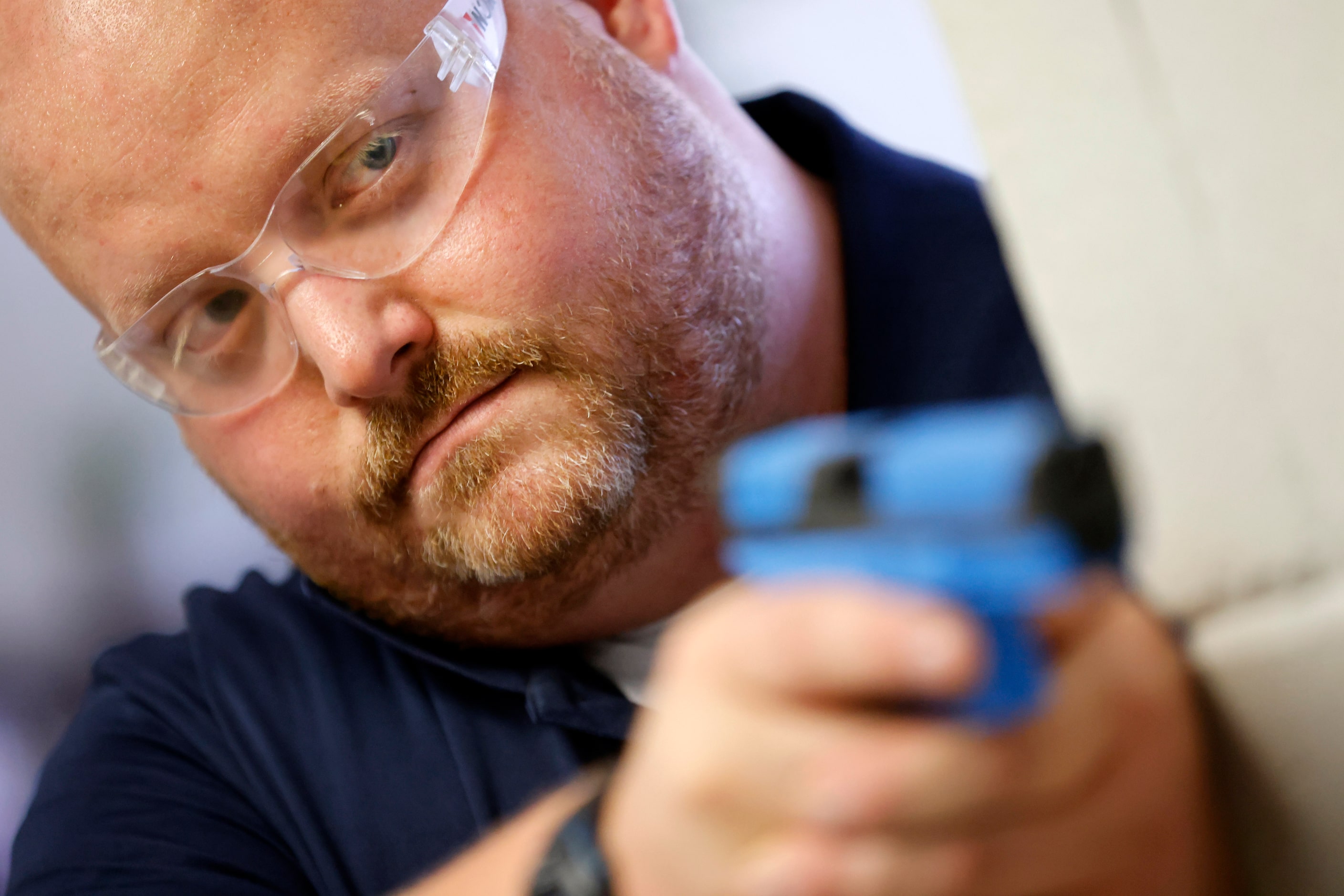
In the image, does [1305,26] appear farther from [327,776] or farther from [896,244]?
[327,776]

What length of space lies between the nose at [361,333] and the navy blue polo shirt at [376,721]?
36cm

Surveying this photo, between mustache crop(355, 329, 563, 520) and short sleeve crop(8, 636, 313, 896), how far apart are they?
1.56 feet

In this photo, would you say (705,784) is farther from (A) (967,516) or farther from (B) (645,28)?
(B) (645,28)

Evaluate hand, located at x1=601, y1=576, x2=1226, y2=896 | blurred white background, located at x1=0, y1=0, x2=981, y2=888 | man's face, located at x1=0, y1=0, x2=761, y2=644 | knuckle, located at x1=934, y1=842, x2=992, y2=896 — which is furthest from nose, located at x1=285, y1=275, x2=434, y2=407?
blurred white background, located at x1=0, y1=0, x2=981, y2=888

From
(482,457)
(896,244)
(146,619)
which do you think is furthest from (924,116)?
(146,619)

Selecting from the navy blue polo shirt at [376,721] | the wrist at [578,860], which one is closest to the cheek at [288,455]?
the navy blue polo shirt at [376,721]

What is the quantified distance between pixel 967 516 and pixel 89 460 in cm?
177

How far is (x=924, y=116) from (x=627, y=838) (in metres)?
1.43

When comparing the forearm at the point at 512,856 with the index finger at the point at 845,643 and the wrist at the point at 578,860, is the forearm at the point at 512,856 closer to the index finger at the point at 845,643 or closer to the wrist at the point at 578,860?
the wrist at the point at 578,860

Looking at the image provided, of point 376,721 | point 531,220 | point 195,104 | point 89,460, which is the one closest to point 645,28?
point 531,220

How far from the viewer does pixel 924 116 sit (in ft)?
5.15

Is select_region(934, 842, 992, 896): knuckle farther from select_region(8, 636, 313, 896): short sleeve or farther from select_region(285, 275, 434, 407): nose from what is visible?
select_region(8, 636, 313, 896): short sleeve

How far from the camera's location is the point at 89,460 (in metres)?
1.67

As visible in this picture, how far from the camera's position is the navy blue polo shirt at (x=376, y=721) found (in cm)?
100
